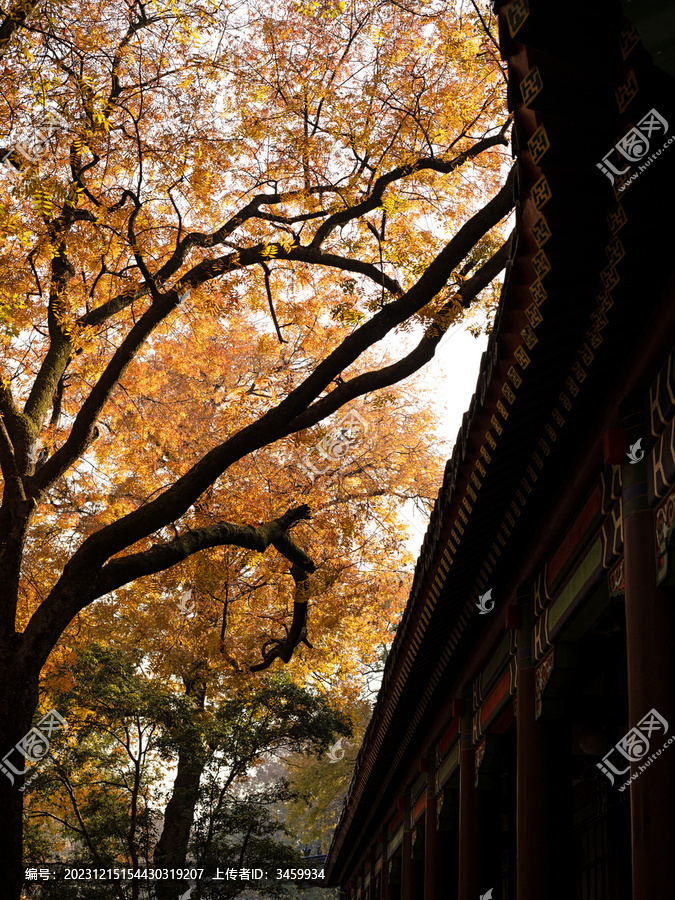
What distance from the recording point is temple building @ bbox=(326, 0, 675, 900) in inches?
94.1

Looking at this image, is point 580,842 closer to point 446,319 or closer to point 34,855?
point 446,319

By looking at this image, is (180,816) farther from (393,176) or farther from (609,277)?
(609,277)

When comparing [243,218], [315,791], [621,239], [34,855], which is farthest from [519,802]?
[315,791]

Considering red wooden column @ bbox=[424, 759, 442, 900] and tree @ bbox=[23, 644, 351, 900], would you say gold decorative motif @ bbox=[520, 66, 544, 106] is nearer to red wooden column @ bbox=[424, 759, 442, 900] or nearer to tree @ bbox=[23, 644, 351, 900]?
red wooden column @ bbox=[424, 759, 442, 900]

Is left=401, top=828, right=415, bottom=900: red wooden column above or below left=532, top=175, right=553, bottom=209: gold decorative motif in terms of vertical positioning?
below

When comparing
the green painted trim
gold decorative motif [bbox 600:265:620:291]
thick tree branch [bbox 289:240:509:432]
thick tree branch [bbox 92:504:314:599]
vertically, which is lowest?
the green painted trim

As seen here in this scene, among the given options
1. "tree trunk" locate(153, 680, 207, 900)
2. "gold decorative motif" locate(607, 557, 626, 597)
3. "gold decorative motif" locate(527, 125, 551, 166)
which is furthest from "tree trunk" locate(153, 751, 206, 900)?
"gold decorative motif" locate(527, 125, 551, 166)

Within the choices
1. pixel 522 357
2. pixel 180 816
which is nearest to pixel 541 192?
pixel 522 357

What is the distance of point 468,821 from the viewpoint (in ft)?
22.2

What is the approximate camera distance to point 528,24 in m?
2.26

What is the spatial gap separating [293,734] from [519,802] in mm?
12446

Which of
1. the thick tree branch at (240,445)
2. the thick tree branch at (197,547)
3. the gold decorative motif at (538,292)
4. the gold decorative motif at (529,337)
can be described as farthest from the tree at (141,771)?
the gold decorative motif at (538,292)

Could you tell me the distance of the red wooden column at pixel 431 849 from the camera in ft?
26.5

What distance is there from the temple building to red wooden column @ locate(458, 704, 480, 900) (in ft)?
0.06
